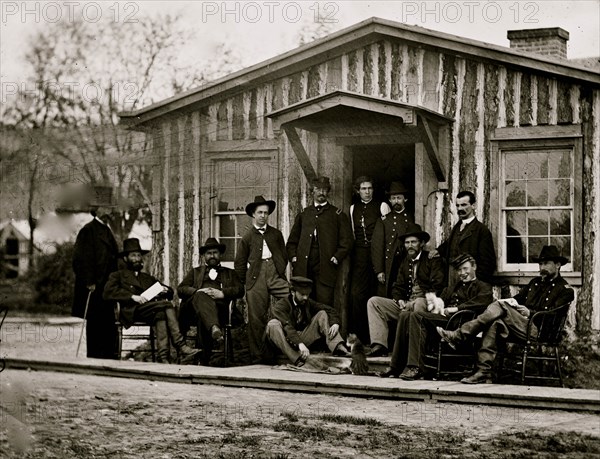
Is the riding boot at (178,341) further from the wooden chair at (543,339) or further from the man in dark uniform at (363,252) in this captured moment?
the wooden chair at (543,339)

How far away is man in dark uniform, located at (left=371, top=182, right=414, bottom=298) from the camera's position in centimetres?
1244

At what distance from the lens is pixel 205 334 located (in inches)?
499

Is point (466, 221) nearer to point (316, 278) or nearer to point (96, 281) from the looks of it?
point (316, 278)

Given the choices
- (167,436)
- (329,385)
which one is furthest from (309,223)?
(167,436)

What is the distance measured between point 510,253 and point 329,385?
9.34ft

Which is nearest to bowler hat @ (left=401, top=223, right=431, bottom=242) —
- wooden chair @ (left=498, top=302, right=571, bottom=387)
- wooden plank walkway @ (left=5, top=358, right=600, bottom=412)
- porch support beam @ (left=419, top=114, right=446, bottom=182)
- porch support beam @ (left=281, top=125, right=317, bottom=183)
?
porch support beam @ (left=419, top=114, right=446, bottom=182)

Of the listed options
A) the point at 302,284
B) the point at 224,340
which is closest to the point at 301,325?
the point at 302,284

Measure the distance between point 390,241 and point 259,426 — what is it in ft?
12.5

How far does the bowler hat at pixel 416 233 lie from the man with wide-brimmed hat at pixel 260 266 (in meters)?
1.58

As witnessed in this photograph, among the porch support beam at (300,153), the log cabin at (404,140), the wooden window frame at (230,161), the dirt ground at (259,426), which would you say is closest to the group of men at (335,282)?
the porch support beam at (300,153)

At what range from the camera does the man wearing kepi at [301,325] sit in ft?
39.4

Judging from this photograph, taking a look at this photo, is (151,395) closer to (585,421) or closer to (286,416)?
(286,416)

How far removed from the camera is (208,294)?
12.7 meters

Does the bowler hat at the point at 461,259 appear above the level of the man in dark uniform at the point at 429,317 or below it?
above
